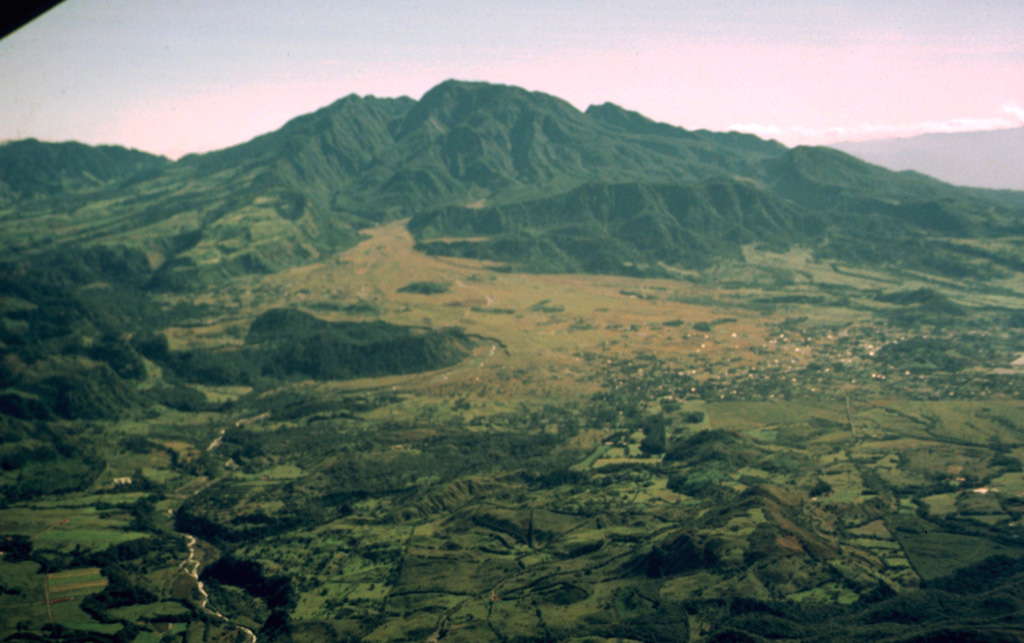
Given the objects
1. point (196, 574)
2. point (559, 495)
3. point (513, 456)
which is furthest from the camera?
point (513, 456)

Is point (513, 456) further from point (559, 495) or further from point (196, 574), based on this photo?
point (196, 574)

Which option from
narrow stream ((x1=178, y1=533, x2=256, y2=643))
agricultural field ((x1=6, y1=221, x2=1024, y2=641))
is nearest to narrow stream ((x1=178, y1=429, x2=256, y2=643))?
narrow stream ((x1=178, y1=533, x2=256, y2=643))

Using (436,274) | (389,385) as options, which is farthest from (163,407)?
(436,274)

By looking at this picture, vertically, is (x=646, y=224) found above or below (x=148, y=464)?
above

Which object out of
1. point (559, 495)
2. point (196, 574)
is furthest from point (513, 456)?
point (196, 574)

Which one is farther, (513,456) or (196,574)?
(513,456)

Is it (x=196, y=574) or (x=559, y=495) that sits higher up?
(x=559, y=495)

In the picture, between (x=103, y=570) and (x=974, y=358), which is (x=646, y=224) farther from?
(x=103, y=570)

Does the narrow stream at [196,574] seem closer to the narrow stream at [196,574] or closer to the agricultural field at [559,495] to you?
the narrow stream at [196,574]

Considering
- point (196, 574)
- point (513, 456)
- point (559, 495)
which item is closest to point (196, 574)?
point (196, 574)

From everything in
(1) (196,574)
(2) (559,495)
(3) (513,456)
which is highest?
(2) (559,495)

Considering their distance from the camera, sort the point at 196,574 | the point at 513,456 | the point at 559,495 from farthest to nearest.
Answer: the point at 513,456, the point at 559,495, the point at 196,574
